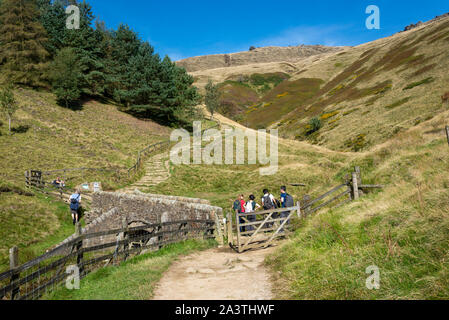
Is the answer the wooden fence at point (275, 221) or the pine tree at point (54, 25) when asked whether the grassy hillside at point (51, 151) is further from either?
the pine tree at point (54, 25)

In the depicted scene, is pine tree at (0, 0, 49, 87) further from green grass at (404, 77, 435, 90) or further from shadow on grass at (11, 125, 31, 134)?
green grass at (404, 77, 435, 90)

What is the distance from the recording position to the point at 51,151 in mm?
33219

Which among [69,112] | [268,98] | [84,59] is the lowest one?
[69,112]

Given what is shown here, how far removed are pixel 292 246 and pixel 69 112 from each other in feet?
157

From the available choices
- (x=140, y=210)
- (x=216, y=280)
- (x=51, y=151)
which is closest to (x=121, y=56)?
(x=51, y=151)

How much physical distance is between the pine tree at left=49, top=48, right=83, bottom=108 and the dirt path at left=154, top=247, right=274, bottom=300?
45249 mm

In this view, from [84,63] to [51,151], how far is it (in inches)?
975

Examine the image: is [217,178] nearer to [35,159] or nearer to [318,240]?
[35,159]

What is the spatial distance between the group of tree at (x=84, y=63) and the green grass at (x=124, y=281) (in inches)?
1767

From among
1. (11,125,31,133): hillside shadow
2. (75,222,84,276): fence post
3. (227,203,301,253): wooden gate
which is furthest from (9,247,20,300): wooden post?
(11,125,31,133): hillside shadow

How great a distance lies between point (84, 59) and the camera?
50.5m

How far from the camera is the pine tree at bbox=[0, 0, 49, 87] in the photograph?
152ft

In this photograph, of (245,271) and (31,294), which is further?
(245,271)

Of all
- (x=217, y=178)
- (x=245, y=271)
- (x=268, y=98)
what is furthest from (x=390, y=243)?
(x=268, y=98)
